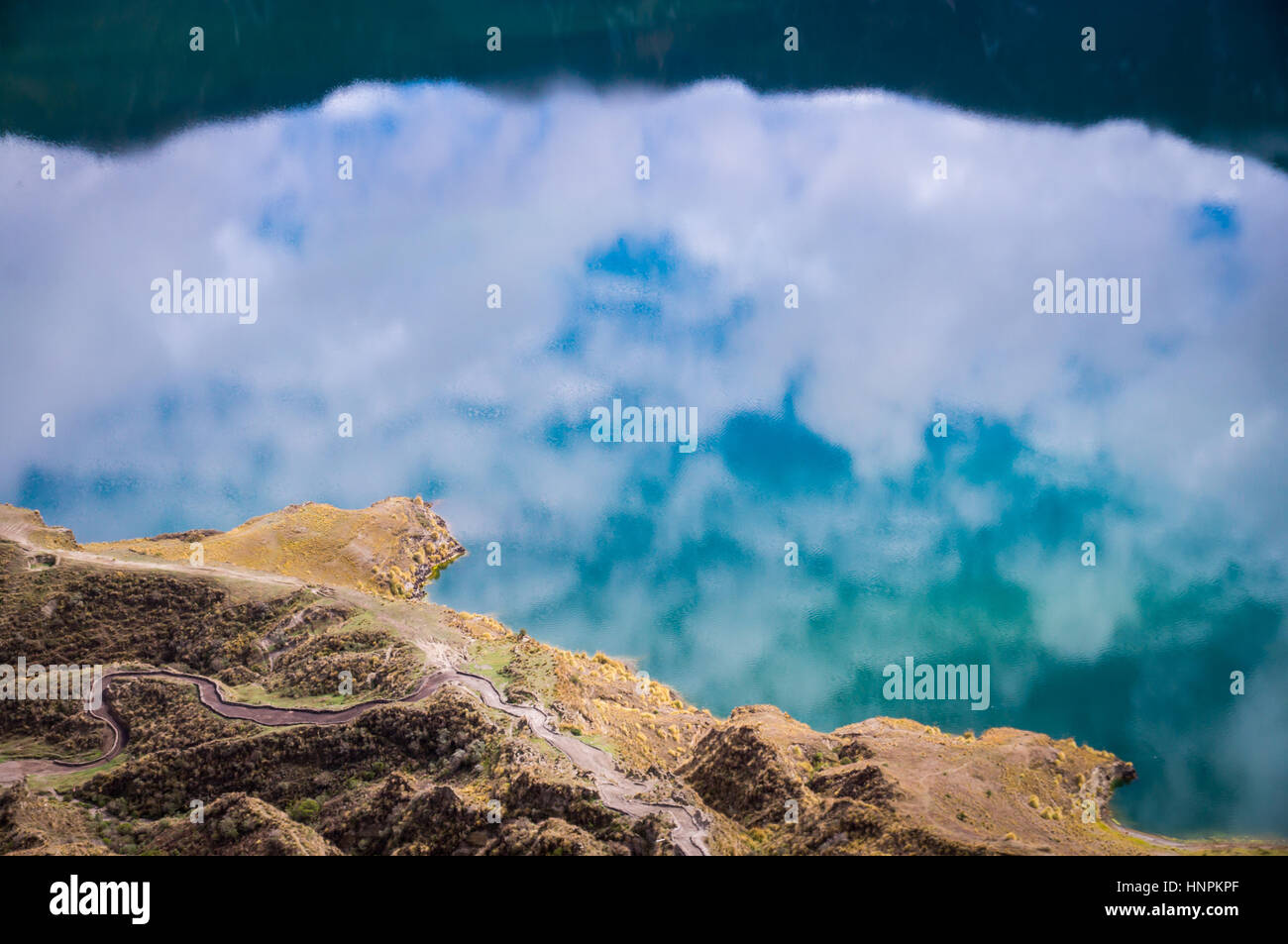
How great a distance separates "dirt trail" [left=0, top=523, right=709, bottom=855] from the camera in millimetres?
17281

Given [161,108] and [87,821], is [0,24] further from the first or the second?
[87,821]

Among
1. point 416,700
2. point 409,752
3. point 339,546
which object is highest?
point 339,546

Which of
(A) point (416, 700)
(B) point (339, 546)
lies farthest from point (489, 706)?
(B) point (339, 546)

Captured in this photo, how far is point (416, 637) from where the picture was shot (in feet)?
79.2

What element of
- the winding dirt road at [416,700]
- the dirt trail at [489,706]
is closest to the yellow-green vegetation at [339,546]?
the winding dirt road at [416,700]

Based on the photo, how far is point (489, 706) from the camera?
21.2 metres

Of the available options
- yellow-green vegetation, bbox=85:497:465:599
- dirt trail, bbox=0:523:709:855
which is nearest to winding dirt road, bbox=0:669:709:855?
dirt trail, bbox=0:523:709:855

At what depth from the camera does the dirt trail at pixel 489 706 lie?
1728 centimetres

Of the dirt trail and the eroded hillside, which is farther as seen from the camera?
the dirt trail

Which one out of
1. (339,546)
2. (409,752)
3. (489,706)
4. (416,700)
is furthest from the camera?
(339,546)

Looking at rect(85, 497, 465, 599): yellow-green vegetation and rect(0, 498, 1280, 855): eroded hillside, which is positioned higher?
rect(85, 497, 465, 599): yellow-green vegetation

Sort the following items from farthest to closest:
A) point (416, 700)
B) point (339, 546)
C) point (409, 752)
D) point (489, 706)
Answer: point (339, 546), point (489, 706), point (416, 700), point (409, 752)

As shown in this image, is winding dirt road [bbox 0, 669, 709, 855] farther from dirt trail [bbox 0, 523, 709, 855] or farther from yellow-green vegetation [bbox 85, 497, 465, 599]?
yellow-green vegetation [bbox 85, 497, 465, 599]

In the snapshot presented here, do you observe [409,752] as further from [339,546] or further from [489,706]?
[339,546]
